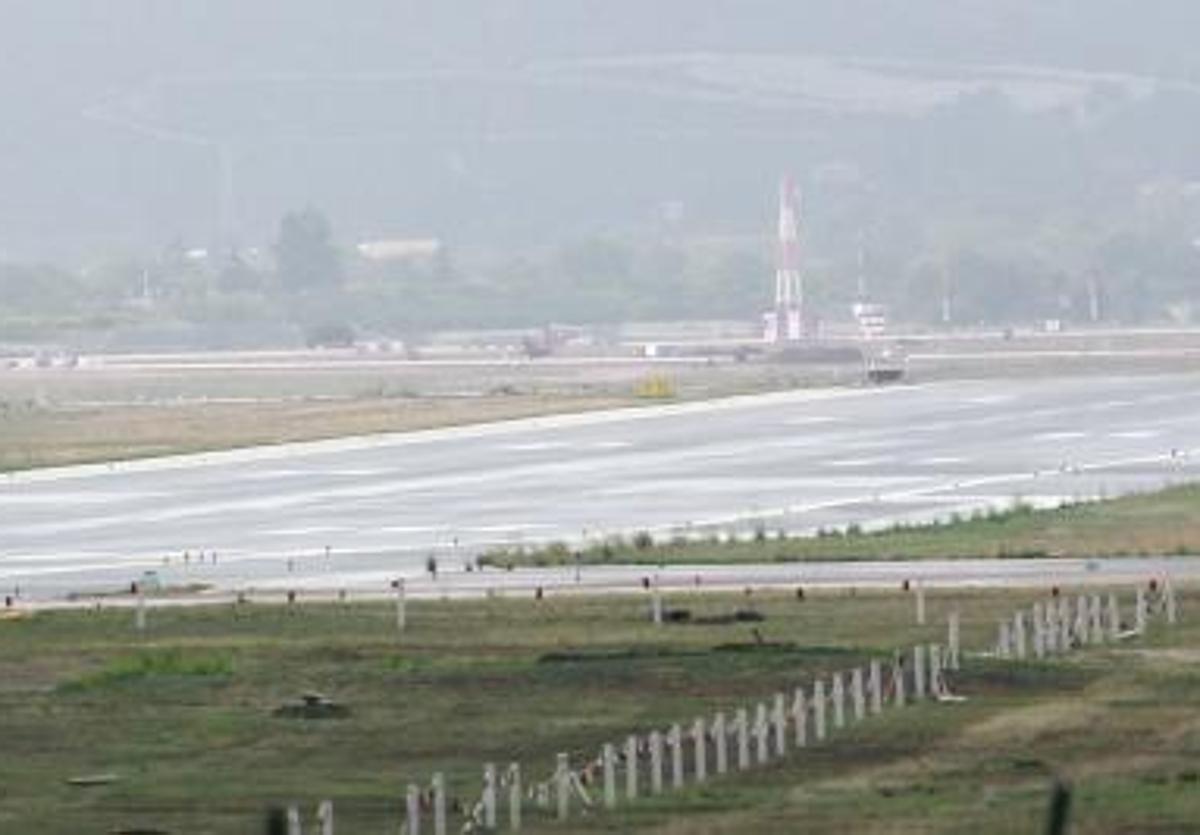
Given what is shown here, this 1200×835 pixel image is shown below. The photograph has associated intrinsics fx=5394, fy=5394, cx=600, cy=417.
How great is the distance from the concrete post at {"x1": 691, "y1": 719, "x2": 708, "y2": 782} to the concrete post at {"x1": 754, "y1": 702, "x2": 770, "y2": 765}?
47 cm

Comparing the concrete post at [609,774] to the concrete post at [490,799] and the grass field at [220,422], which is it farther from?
the grass field at [220,422]

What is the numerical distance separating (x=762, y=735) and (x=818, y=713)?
1551 mm

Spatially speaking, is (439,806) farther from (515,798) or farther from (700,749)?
(700,749)

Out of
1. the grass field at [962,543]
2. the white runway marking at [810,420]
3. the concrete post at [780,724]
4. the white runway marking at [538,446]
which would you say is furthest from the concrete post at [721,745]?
the white runway marking at [810,420]

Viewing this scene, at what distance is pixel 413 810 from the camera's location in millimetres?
43344

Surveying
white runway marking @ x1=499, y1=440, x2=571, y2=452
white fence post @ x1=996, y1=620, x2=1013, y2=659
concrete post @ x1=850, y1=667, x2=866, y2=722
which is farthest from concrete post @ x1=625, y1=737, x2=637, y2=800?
white runway marking @ x1=499, y1=440, x2=571, y2=452

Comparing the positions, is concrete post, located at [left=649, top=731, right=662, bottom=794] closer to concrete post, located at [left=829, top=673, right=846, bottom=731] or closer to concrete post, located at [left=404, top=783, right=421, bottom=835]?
concrete post, located at [left=404, top=783, right=421, bottom=835]

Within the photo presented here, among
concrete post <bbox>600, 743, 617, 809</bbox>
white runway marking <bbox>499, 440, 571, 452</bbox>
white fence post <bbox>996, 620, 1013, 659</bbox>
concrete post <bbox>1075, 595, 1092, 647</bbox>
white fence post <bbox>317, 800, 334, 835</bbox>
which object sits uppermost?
white runway marking <bbox>499, 440, 571, 452</bbox>

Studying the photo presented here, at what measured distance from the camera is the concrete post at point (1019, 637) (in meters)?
57.5

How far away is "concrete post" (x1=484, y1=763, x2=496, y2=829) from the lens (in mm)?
43594

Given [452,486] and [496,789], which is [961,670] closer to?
[496,789]

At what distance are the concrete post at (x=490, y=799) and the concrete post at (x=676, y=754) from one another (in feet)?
5.14

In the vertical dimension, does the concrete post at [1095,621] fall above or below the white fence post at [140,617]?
below

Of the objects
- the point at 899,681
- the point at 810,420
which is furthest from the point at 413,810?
the point at 810,420
